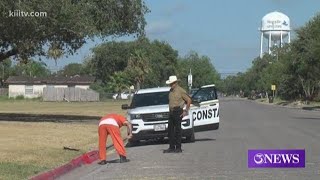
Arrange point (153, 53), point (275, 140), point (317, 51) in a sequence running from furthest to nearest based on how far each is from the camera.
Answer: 1. point (153, 53)
2. point (317, 51)
3. point (275, 140)

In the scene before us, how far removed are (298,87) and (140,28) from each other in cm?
5522

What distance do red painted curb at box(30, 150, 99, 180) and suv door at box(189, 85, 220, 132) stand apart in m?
4.84

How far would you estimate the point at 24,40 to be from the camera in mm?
28734

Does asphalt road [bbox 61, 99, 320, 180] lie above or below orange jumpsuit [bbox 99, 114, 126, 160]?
below

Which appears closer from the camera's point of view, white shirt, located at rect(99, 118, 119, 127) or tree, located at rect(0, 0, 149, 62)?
white shirt, located at rect(99, 118, 119, 127)

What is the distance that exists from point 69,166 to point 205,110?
7994mm

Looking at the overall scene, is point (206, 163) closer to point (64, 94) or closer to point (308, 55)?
point (308, 55)

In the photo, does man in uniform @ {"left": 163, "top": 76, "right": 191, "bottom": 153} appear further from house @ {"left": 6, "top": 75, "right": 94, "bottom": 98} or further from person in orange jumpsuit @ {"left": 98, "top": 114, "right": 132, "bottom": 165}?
house @ {"left": 6, "top": 75, "right": 94, "bottom": 98}

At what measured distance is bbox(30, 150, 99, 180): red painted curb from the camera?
12806 mm

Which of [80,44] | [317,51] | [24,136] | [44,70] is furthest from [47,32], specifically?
[44,70]

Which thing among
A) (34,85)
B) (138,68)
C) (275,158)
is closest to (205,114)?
(275,158)

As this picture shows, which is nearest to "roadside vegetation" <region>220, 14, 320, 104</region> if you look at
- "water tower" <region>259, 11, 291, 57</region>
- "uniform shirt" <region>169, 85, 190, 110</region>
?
"water tower" <region>259, 11, 291, 57</region>

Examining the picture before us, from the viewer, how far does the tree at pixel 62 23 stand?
86.1 ft

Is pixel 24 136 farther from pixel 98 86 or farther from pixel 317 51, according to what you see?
pixel 98 86
